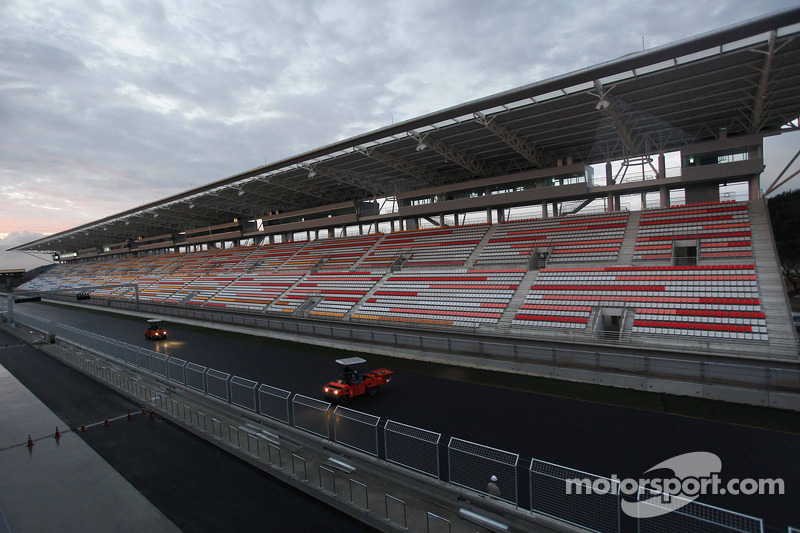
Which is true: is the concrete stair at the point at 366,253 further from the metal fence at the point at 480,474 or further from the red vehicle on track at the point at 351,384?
the metal fence at the point at 480,474

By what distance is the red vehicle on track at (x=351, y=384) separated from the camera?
1218 centimetres

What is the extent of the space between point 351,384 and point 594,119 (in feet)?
64.0

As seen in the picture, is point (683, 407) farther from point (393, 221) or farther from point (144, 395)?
point (393, 221)

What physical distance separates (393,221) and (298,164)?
1332cm

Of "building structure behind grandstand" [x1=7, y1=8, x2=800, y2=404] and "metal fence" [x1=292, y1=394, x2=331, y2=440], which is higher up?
"building structure behind grandstand" [x1=7, y1=8, x2=800, y2=404]

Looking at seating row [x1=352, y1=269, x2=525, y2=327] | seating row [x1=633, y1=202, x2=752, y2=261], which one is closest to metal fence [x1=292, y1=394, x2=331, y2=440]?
seating row [x1=352, y1=269, x2=525, y2=327]

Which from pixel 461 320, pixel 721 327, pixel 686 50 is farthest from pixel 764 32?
pixel 461 320

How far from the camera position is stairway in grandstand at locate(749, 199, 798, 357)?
508 inches

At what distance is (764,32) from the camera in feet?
41.0

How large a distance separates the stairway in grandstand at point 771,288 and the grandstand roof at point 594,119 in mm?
5385

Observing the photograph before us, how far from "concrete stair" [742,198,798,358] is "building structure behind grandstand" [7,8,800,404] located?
8 centimetres

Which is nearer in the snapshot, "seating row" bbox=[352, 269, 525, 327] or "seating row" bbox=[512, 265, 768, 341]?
"seating row" bbox=[512, 265, 768, 341]

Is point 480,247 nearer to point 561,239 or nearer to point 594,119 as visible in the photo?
point 561,239

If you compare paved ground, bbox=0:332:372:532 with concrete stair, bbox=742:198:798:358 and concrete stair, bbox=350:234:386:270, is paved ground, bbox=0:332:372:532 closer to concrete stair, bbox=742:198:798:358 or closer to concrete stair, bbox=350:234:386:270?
concrete stair, bbox=742:198:798:358
